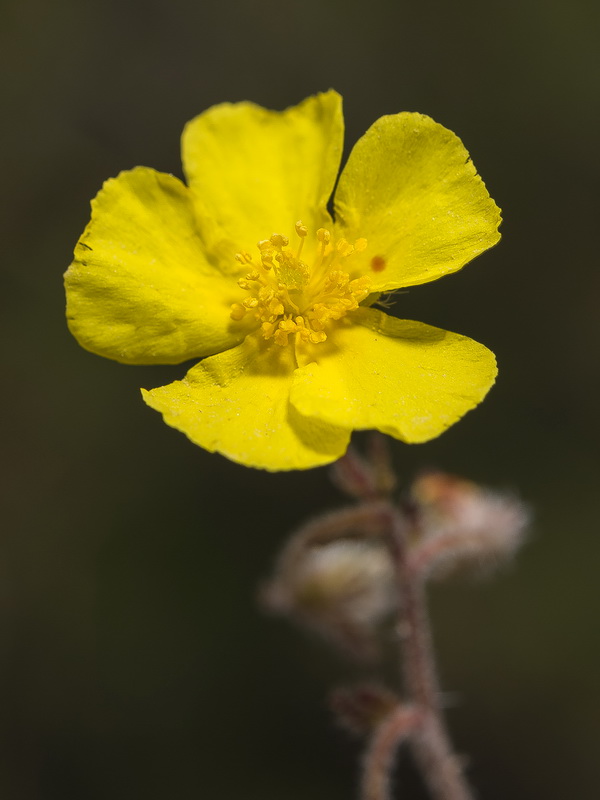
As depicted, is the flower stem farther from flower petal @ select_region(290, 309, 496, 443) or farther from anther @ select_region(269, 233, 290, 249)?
anther @ select_region(269, 233, 290, 249)

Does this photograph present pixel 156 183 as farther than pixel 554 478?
No

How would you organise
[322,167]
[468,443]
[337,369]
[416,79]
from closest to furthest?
[337,369] → [322,167] → [468,443] → [416,79]

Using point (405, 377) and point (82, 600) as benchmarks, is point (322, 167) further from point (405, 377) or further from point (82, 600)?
point (82, 600)

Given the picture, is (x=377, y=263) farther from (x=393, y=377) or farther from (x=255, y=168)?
(x=255, y=168)

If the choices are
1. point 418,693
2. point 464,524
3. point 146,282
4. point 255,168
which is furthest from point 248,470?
point 146,282

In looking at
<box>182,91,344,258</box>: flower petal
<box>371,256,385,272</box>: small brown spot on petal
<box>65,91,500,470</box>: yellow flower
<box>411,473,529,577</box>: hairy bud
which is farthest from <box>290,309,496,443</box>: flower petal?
<box>411,473,529,577</box>: hairy bud

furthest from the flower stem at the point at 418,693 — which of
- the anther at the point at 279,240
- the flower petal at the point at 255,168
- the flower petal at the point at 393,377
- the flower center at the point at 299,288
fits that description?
the flower petal at the point at 255,168

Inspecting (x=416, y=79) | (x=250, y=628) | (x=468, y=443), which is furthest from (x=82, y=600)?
(x=416, y=79)
